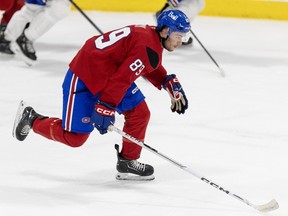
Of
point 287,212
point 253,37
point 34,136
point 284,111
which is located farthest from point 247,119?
point 253,37

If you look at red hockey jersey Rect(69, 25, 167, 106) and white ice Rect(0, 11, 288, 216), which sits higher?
red hockey jersey Rect(69, 25, 167, 106)

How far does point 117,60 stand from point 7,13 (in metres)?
2.99

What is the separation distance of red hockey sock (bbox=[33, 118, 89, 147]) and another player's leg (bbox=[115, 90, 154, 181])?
0.55 feet

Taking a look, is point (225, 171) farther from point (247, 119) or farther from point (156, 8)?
point (156, 8)

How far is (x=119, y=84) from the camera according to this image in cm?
315

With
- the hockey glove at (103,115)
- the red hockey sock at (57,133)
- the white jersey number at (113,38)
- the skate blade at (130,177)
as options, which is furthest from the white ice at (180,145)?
the white jersey number at (113,38)

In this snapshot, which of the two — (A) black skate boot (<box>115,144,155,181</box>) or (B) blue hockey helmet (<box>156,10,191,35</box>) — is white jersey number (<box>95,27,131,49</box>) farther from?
(A) black skate boot (<box>115,144,155,181</box>)

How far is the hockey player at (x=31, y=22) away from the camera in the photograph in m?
5.59

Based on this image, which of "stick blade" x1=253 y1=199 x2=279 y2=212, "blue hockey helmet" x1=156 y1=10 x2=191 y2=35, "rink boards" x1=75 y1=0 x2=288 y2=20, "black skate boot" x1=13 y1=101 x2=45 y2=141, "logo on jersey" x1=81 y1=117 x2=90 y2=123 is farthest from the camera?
"rink boards" x1=75 y1=0 x2=288 y2=20

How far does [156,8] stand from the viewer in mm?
7281

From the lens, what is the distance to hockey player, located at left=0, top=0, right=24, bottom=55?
19.2 feet

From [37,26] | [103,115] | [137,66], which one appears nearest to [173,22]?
[137,66]

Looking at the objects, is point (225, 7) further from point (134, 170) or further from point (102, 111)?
point (102, 111)

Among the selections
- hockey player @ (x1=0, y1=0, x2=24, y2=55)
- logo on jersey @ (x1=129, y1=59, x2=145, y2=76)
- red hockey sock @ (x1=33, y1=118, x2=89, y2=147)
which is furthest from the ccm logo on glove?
hockey player @ (x1=0, y1=0, x2=24, y2=55)
